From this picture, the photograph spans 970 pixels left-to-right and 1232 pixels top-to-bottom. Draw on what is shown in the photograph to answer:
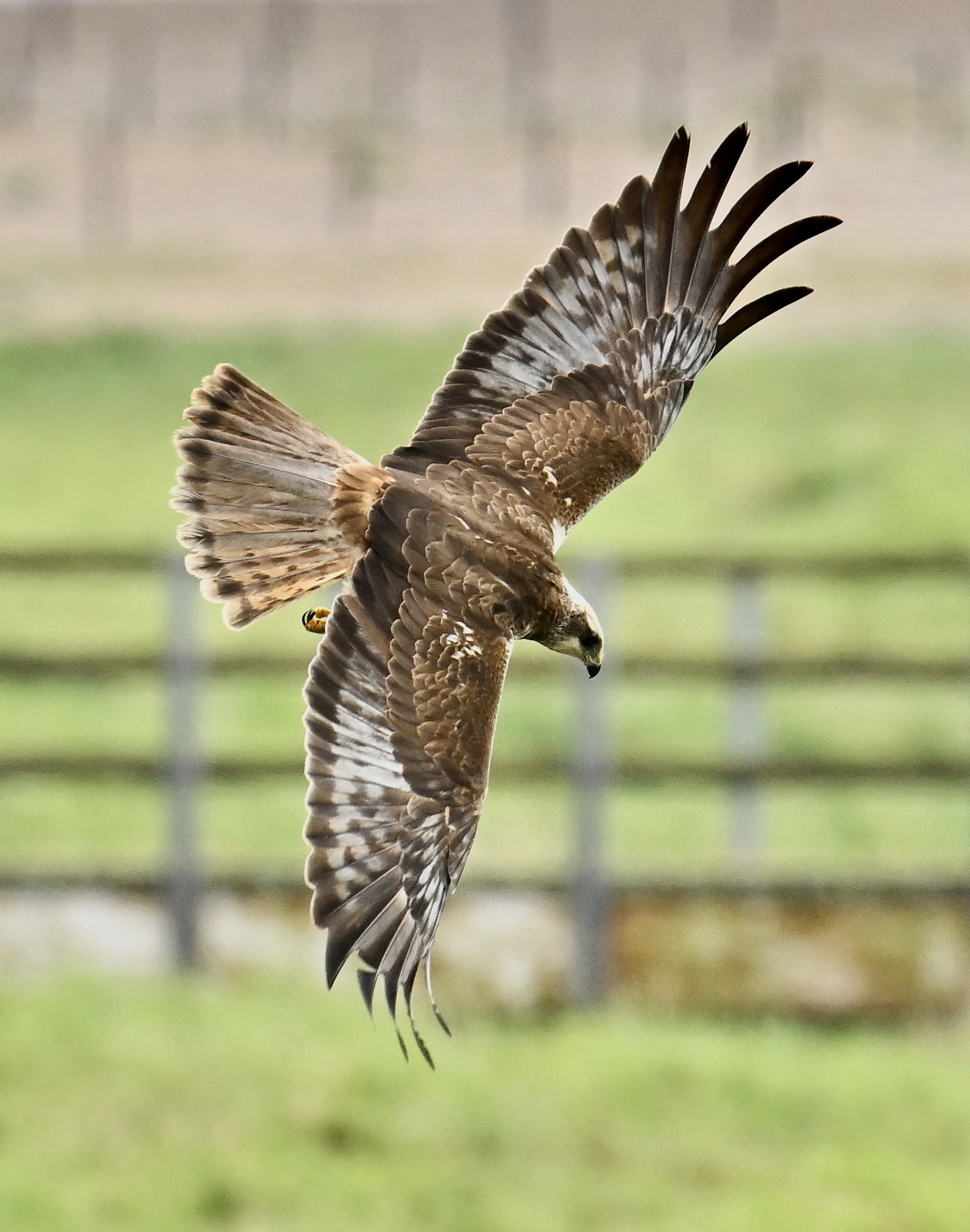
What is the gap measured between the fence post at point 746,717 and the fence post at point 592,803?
0.44m

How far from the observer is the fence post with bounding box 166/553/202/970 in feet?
22.5

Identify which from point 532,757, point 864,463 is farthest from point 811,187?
point 532,757

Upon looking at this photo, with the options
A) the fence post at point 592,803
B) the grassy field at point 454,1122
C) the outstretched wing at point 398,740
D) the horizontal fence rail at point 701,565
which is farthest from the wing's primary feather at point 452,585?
the fence post at point 592,803

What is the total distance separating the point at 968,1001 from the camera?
21.3 feet

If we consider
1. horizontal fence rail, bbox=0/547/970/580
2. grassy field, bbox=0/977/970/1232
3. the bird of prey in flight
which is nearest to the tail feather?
the bird of prey in flight

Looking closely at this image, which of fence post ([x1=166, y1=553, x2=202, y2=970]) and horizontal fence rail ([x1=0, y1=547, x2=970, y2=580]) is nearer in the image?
horizontal fence rail ([x1=0, y1=547, x2=970, y2=580])

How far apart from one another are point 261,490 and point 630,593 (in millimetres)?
11177

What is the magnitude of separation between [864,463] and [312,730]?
14.5m

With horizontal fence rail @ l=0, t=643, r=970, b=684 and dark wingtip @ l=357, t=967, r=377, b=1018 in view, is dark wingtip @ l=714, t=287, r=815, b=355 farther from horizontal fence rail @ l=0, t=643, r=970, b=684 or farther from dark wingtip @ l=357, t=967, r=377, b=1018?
horizontal fence rail @ l=0, t=643, r=970, b=684

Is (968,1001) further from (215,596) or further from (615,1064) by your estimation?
(215,596)

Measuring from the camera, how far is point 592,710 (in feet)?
23.0

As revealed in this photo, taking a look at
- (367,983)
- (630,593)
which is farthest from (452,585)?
(630,593)

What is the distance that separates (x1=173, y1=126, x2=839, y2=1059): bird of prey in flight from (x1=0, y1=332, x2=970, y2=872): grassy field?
180 inches

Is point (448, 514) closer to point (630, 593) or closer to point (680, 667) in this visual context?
point (680, 667)
